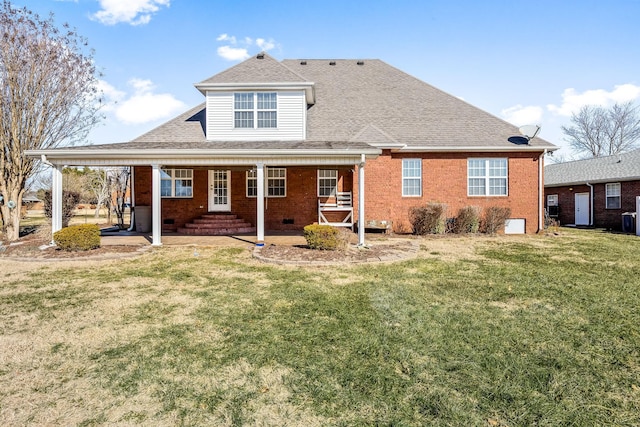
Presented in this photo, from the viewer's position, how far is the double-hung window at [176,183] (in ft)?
49.1

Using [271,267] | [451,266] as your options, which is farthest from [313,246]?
[451,266]

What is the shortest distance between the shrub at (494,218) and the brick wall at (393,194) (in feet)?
2.27

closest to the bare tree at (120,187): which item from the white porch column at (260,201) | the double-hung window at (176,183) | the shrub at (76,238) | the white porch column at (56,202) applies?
the double-hung window at (176,183)

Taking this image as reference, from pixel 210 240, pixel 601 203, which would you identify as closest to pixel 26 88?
pixel 210 240

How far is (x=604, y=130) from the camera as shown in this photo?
39.7 meters

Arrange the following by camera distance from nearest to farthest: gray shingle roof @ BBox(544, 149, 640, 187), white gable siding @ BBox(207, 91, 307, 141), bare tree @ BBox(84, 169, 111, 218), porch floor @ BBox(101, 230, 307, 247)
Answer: porch floor @ BBox(101, 230, 307, 247), white gable siding @ BBox(207, 91, 307, 141), gray shingle roof @ BBox(544, 149, 640, 187), bare tree @ BBox(84, 169, 111, 218)

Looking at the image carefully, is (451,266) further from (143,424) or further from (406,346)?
(143,424)

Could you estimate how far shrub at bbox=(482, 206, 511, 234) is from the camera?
45.8 ft

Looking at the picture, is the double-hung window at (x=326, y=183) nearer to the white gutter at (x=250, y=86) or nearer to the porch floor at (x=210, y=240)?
the porch floor at (x=210, y=240)

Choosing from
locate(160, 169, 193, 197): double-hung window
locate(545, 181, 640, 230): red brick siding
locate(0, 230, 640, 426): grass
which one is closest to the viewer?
locate(0, 230, 640, 426): grass

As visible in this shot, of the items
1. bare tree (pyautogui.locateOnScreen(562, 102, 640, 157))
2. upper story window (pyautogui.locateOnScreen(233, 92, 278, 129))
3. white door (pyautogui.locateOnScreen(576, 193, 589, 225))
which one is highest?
bare tree (pyautogui.locateOnScreen(562, 102, 640, 157))

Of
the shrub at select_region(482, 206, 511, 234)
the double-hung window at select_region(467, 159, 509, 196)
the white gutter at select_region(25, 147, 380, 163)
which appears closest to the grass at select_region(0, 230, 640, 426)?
the white gutter at select_region(25, 147, 380, 163)

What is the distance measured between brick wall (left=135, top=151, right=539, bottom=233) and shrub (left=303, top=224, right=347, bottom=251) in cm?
532

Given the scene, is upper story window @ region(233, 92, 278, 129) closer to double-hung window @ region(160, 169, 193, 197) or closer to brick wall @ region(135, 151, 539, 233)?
brick wall @ region(135, 151, 539, 233)
